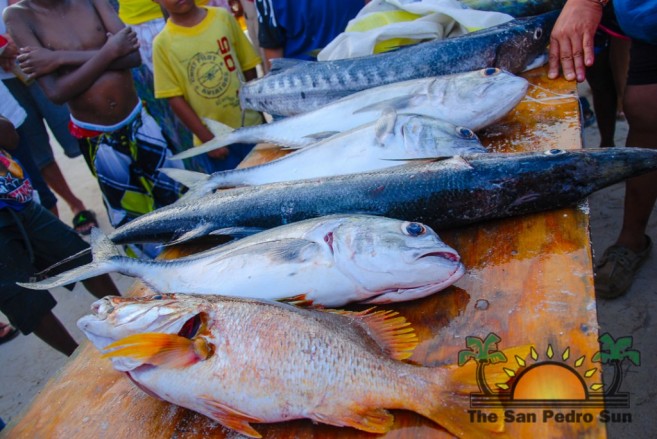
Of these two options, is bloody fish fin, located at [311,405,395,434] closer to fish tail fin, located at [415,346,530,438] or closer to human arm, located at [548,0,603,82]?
fish tail fin, located at [415,346,530,438]

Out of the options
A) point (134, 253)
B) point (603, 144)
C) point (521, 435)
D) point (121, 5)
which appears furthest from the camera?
point (121, 5)

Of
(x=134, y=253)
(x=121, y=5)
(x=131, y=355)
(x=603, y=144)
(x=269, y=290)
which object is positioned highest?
(x=121, y=5)

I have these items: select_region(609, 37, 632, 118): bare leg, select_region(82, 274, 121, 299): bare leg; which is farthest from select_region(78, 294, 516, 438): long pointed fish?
select_region(609, 37, 632, 118): bare leg

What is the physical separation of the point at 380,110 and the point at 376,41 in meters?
0.95

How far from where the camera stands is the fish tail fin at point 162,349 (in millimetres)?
1227

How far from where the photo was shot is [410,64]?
278cm

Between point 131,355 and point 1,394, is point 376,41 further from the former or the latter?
point 1,394

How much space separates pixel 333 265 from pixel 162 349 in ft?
1.83

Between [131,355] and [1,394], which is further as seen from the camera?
[1,394]

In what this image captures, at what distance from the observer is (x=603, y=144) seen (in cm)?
420

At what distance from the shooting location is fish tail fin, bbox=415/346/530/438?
43.2 inches

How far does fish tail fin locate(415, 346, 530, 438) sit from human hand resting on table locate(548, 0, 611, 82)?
6.59 ft

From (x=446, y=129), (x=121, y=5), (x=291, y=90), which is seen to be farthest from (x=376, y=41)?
(x=121, y=5)

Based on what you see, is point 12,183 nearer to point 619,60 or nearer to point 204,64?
point 204,64
